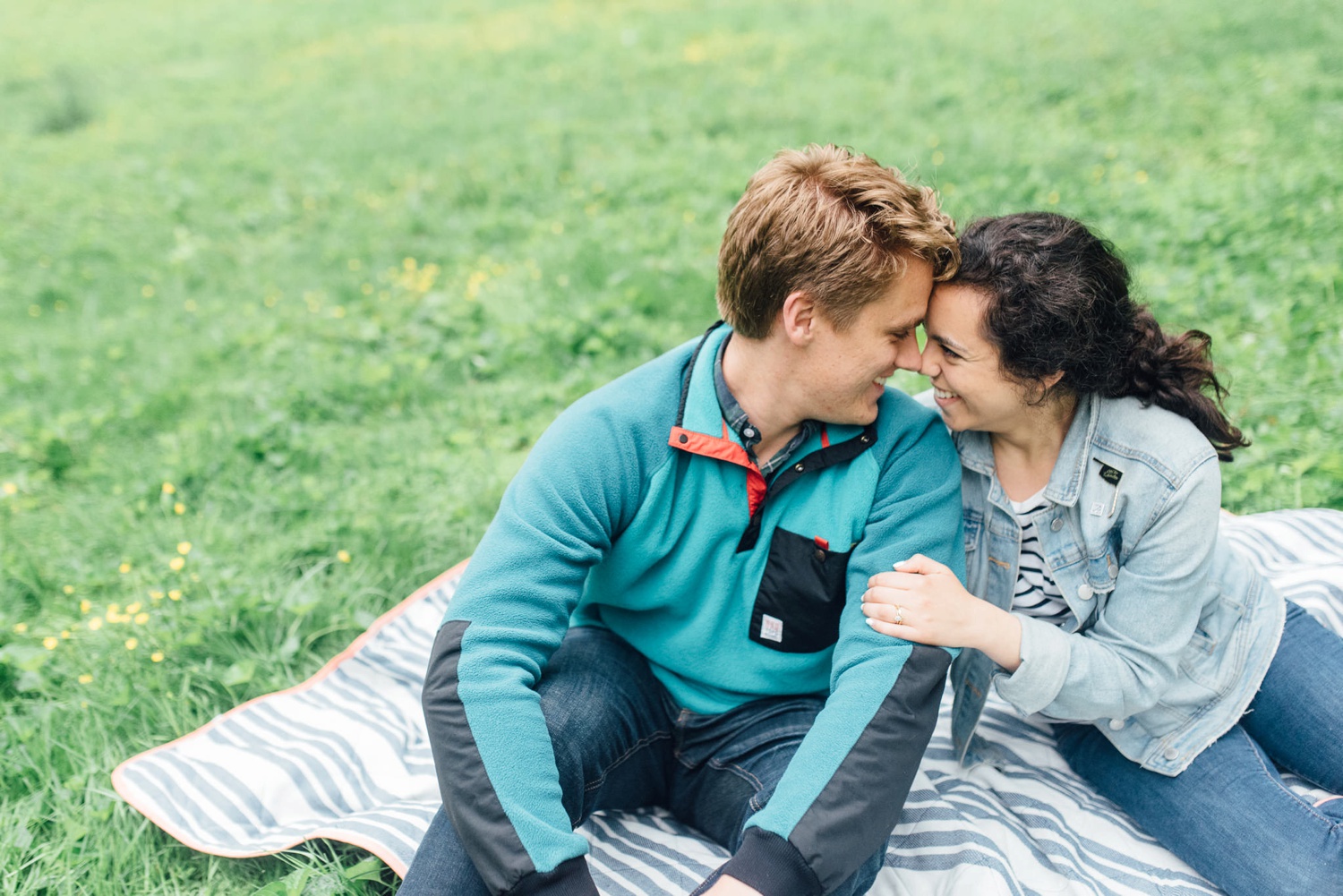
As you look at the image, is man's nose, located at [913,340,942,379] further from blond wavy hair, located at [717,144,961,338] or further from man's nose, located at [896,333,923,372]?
blond wavy hair, located at [717,144,961,338]

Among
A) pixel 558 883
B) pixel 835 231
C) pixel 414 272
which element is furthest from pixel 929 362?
pixel 414 272

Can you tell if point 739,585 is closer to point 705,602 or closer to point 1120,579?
point 705,602

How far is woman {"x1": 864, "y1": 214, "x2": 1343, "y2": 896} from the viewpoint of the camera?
2.19 metres

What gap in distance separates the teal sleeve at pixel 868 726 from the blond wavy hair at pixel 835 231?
416 millimetres

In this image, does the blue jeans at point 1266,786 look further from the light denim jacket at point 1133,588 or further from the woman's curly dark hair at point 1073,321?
the woman's curly dark hair at point 1073,321

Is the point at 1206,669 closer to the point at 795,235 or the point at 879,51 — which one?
the point at 795,235

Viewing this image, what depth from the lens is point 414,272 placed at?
599 centimetres

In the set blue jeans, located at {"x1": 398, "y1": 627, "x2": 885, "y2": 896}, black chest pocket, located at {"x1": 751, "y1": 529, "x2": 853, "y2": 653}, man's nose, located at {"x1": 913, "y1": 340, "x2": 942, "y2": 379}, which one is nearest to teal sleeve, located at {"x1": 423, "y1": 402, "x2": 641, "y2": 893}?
blue jeans, located at {"x1": 398, "y1": 627, "x2": 885, "y2": 896}

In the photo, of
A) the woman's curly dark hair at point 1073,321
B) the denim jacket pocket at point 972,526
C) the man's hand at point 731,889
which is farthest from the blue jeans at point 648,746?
the woman's curly dark hair at point 1073,321

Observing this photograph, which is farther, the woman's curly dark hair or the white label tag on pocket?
the white label tag on pocket

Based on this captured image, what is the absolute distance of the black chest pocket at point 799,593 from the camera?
2340 millimetres

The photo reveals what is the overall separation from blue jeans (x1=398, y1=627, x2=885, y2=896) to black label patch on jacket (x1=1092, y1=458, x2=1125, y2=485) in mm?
894

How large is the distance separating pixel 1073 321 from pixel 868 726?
992 millimetres

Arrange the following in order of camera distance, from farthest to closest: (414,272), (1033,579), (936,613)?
(414,272) < (1033,579) < (936,613)
